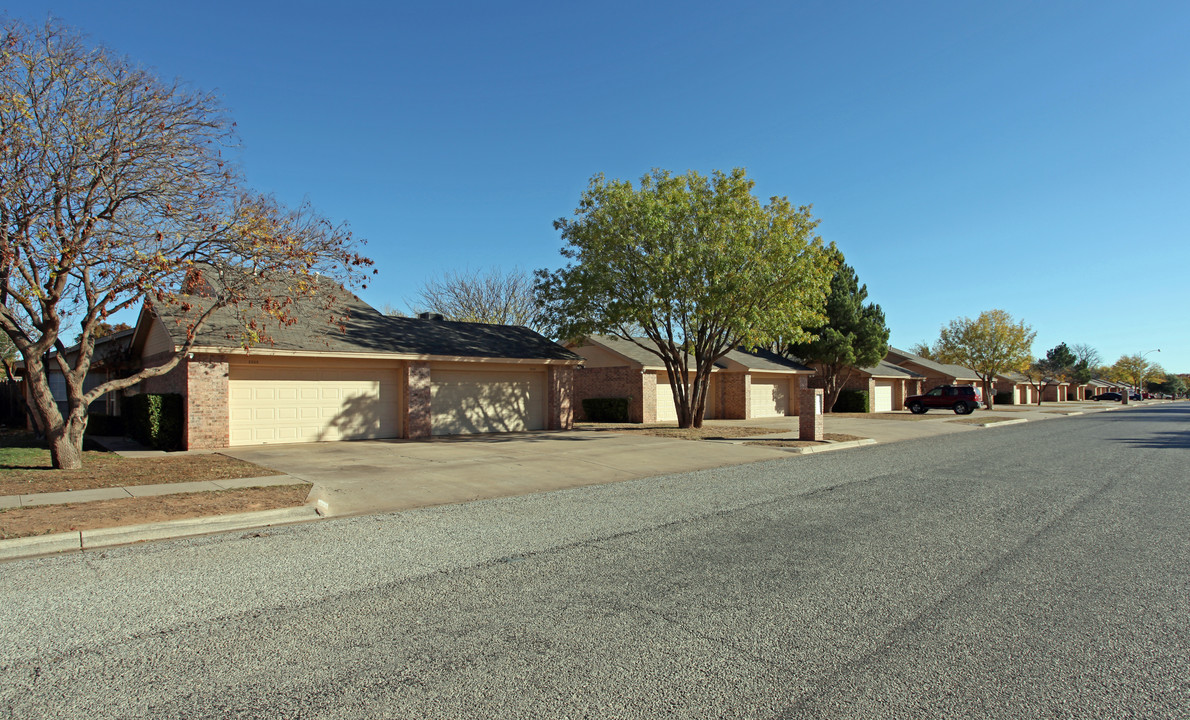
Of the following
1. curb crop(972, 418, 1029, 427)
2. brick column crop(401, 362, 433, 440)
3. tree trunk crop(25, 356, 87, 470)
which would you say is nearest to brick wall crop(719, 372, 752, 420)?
curb crop(972, 418, 1029, 427)

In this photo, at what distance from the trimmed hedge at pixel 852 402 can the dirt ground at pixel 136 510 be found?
37652mm

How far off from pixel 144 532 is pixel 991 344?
166 feet

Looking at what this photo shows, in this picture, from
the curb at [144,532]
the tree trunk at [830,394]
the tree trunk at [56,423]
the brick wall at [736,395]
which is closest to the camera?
the curb at [144,532]

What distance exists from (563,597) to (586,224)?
1807 cm

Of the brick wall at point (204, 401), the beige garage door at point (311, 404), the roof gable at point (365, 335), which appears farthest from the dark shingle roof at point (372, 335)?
the beige garage door at point (311, 404)

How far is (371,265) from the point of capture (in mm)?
14086

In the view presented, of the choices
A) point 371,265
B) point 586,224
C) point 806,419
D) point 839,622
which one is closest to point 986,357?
point 806,419

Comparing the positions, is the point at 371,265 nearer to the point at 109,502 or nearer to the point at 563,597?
the point at 109,502

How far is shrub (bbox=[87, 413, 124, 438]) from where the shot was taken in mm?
21441

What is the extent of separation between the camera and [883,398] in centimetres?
4566

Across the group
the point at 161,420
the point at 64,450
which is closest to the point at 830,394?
the point at 161,420

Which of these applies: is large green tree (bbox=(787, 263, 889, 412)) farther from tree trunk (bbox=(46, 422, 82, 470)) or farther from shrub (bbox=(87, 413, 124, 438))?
tree trunk (bbox=(46, 422, 82, 470))

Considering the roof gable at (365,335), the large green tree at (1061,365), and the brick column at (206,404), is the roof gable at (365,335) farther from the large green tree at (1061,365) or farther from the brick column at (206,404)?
the large green tree at (1061,365)

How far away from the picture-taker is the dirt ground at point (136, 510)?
746 centimetres
